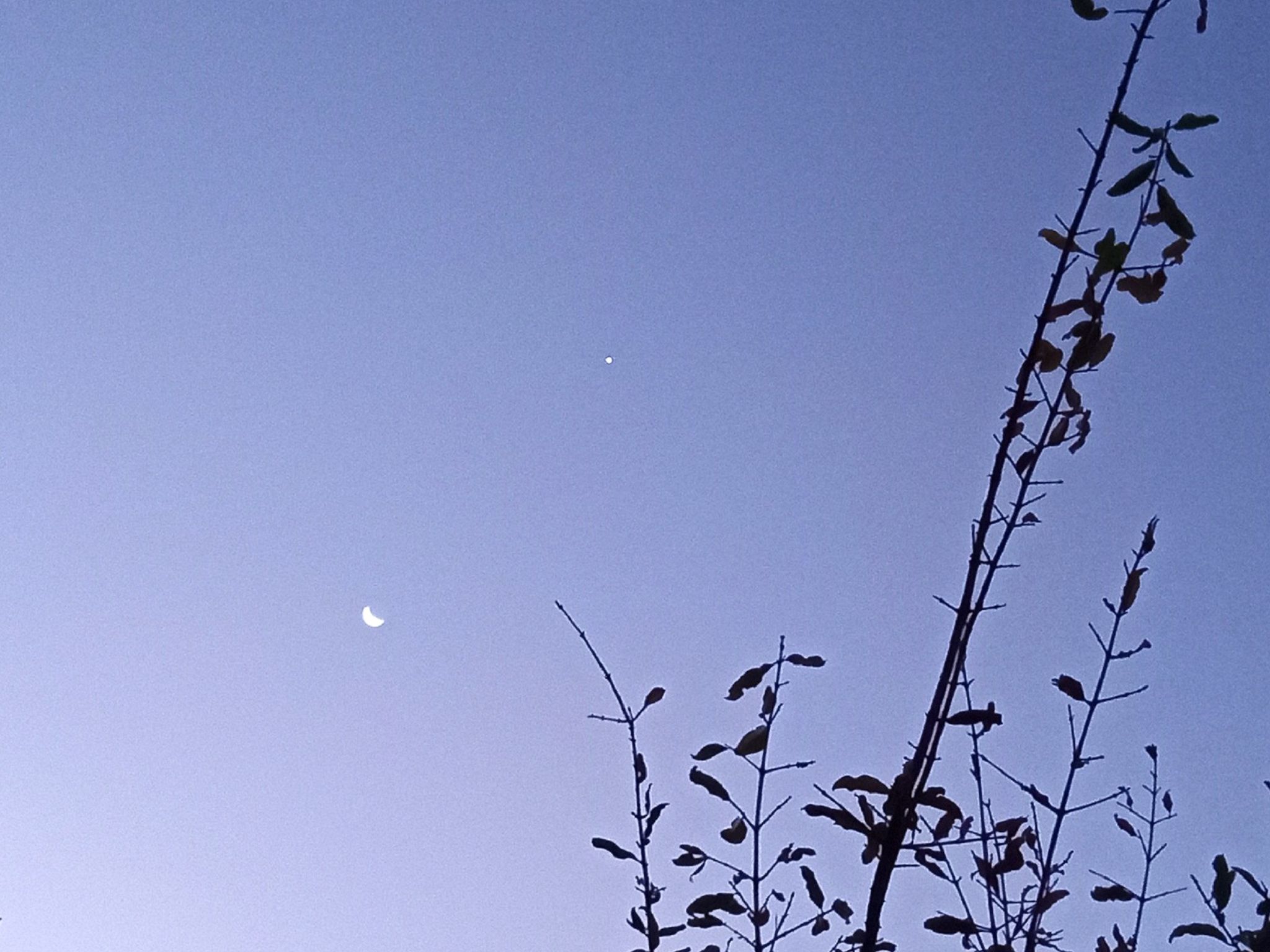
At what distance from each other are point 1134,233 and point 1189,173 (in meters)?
0.11

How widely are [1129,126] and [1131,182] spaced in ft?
0.34

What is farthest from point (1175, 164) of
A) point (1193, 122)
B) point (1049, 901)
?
point (1049, 901)

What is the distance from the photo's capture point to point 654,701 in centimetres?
330

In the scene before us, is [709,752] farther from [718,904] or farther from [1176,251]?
[1176,251]

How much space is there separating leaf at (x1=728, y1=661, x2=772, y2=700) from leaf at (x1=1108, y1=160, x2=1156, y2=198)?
96 cm

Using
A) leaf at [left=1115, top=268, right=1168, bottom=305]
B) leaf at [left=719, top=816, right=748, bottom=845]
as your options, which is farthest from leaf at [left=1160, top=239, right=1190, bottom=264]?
leaf at [left=719, top=816, right=748, bottom=845]

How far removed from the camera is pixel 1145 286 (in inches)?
69.9

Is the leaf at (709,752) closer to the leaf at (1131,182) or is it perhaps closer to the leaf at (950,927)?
the leaf at (950,927)

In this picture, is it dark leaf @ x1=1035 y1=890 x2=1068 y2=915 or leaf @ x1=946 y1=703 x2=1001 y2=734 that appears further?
dark leaf @ x1=1035 y1=890 x2=1068 y2=915

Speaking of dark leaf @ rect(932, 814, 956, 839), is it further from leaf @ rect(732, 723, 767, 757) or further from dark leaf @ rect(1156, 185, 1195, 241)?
dark leaf @ rect(1156, 185, 1195, 241)

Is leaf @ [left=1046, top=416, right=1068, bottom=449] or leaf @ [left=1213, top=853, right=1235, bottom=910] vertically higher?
leaf @ [left=1046, top=416, right=1068, bottom=449]

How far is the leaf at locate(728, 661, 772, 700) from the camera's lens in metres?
1.95

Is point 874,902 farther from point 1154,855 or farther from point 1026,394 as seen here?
point 1154,855

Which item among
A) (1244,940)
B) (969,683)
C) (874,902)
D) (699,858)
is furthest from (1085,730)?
(874,902)
